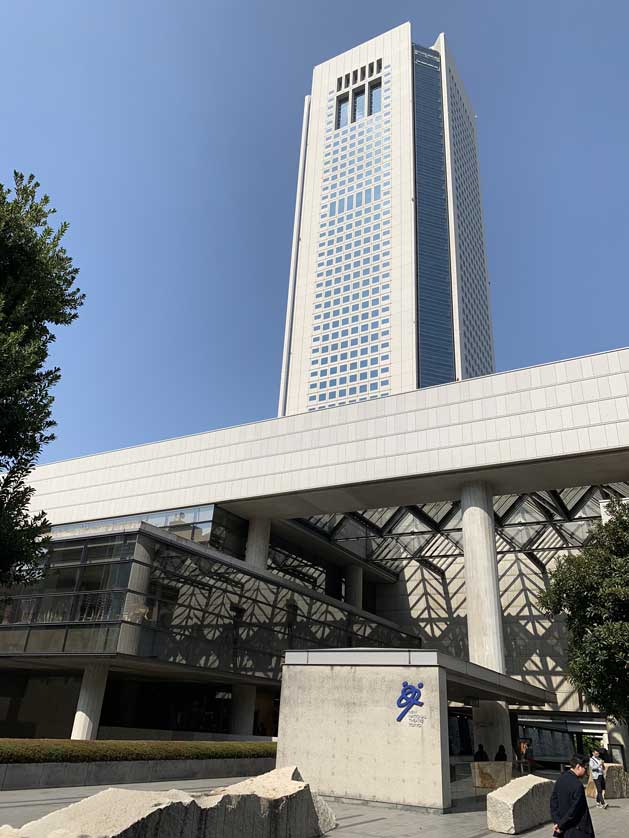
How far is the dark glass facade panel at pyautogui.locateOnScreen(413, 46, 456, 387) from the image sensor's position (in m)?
116

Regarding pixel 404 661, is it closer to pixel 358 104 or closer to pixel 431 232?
pixel 431 232

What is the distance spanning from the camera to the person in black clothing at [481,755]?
82.6ft

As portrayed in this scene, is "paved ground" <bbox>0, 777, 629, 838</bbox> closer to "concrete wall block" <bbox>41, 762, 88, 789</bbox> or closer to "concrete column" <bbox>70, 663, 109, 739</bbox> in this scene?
"concrete wall block" <bbox>41, 762, 88, 789</bbox>

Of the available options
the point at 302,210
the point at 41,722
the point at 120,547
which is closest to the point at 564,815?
the point at 120,547

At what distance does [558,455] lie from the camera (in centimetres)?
2631

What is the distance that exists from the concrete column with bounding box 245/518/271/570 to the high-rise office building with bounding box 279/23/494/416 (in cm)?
7899

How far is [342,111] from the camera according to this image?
144 meters

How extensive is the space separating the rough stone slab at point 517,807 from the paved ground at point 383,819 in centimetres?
24

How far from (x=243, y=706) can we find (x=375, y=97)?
145 metres

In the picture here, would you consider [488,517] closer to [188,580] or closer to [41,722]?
[188,580]

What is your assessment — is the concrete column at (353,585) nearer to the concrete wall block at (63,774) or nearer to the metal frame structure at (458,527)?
the metal frame structure at (458,527)

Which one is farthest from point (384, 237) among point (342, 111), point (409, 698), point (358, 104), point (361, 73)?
point (409, 698)

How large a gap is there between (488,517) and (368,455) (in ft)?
21.6

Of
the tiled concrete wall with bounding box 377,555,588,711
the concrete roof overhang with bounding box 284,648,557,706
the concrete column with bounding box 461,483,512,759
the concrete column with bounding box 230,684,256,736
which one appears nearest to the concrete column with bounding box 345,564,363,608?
the tiled concrete wall with bounding box 377,555,588,711
